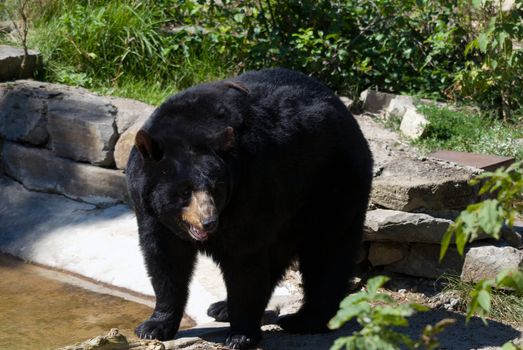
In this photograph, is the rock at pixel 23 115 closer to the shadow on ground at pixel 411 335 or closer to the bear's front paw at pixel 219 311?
the bear's front paw at pixel 219 311

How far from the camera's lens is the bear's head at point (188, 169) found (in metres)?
5.07

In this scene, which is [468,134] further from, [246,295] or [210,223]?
[210,223]

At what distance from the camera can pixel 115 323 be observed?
647 centimetres

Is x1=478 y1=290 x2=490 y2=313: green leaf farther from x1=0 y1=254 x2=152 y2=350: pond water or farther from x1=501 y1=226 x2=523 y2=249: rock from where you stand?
x1=501 y1=226 x2=523 y2=249: rock

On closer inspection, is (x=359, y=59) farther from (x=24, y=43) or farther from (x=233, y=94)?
(x=233, y=94)

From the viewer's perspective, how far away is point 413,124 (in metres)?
9.75

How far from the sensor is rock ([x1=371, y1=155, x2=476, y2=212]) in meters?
6.97

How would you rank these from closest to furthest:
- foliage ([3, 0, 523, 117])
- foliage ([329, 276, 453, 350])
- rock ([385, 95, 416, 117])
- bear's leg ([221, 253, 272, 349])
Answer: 1. foliage ([329, 276, 453, 350])
2. bear's leg ([221, 253, 272, 349])
3. rock ([385, 95, 416, 117])
4. foliage ([3, 0, 523, 117])

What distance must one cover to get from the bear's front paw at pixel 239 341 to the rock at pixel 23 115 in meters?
4.02

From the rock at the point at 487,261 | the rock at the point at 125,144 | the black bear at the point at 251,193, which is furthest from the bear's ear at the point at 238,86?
the rock at the point at 125,144

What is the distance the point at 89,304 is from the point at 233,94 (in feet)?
7.39

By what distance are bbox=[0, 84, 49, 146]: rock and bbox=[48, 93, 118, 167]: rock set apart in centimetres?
15

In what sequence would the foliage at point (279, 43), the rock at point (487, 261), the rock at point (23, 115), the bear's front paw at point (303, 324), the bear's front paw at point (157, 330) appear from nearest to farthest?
the bear's front paw at point (157, 330), the bear's front paw at point (303, 324), the rock at point (487, 261), the rock at point (23, 115), the foliage at point (279, 43)

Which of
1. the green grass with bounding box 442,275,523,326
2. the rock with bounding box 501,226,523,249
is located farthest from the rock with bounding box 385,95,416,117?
the green grass with bounding box 442,275,523,326
